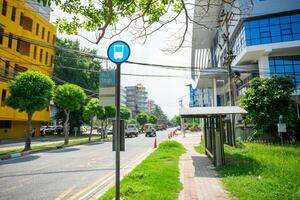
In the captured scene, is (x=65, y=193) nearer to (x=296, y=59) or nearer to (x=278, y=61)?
(x=278, y=61)

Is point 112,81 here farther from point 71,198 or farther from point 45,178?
point 45,178

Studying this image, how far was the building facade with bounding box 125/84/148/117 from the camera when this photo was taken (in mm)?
136875

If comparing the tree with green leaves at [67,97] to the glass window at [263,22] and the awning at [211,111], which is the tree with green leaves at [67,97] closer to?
the awning at [211,111]

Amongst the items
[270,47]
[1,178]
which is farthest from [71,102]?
[270,47]

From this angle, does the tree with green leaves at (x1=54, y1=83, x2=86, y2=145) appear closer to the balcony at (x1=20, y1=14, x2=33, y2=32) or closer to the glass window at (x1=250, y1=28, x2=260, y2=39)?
the balcony at (x1=20, y1=14, x2=33, y2=32)

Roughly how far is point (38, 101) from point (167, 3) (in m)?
14.6

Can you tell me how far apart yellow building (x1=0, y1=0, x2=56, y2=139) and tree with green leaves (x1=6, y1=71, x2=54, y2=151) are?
662cm

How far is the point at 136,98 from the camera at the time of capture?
460ft

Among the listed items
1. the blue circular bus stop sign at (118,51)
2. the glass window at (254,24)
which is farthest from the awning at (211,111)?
the glass window at (254,24)

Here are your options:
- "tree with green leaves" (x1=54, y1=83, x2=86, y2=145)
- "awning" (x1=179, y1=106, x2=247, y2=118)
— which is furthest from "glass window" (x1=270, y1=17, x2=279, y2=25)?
"tree with green leaves" (x1=54, y1=83, x2=86, y2=145)

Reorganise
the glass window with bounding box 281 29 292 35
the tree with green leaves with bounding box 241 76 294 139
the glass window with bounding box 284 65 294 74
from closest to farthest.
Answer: the tree with green leaves with bounding box 241 76 294 139, the glass window with bounding box 281 29 292 35, the glass window with bounding box 284 65 294 74

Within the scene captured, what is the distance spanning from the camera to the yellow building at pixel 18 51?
2597cm

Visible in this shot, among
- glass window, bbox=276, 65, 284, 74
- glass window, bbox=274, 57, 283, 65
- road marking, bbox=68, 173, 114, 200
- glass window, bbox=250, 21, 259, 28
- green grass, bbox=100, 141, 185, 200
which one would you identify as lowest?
road marking, bbox=68, 173, 114, 200

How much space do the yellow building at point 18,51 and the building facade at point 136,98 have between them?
100350mm
